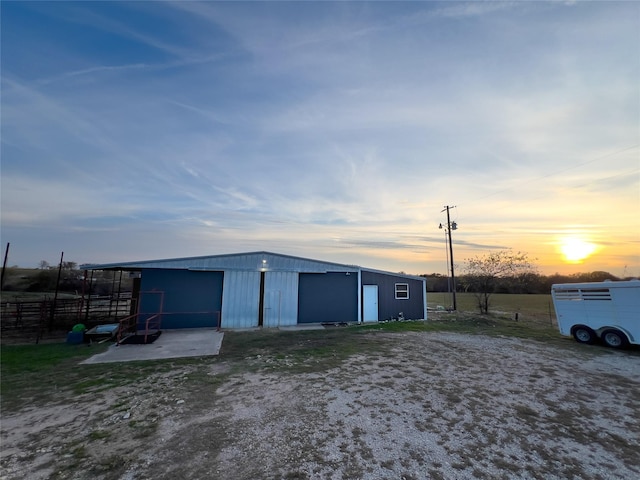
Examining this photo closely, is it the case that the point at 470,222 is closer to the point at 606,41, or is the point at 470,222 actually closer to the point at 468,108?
the point at 468,108

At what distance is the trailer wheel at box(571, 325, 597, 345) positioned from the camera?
1054cm

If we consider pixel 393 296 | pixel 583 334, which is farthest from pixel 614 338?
pixel 393 296

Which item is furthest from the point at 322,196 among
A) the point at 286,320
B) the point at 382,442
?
the point at 382,442

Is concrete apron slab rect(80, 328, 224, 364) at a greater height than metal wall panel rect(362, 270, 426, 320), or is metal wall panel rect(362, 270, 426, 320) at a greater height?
metal wall panel rect(362, 270, 426, 320)

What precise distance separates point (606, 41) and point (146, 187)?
1997 centimetres

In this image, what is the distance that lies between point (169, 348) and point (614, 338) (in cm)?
1604

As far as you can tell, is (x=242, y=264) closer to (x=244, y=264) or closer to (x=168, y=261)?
(x=244, y=264)

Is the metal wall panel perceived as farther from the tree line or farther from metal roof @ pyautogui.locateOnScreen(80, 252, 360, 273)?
the tree line

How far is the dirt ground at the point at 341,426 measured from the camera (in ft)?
10.7

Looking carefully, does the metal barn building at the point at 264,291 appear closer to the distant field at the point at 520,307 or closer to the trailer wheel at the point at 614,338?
the trailer wheel at the point at 614,338

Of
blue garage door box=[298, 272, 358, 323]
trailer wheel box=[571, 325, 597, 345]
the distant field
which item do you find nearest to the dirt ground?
trailer wheel box=[571, 325, 597, 345]

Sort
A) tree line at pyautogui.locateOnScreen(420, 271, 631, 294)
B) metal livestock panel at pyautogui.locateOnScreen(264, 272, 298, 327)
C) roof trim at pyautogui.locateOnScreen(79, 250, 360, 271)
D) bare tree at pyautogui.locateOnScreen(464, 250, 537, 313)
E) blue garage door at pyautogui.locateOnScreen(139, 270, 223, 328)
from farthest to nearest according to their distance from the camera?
tree line at pyautogui.locateOnScreen(420, 271, 631, 294), bare tree at pyautogui.locateOnScreen(464, 250, 537, 313), metal livestock panel at pyautogui.locateOnScreen(264, 272, 298, 327), blue garage door at pyautogui.locateOnScreen(139, 270, 223, 328), roof trim at pyautogui.locateOnScreen(79, 250, 360, 271)

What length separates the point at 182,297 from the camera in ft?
42.5

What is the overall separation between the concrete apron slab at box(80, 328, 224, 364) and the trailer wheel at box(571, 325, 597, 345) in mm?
13936
